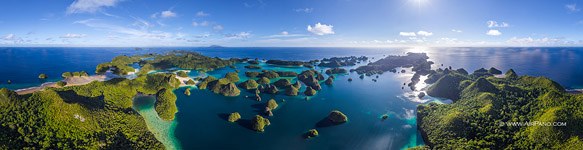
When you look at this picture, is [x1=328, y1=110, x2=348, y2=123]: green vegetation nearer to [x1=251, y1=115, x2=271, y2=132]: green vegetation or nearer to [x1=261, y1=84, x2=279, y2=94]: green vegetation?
[x1=251, y1=115, x2=271, y2=132]: green vegetation

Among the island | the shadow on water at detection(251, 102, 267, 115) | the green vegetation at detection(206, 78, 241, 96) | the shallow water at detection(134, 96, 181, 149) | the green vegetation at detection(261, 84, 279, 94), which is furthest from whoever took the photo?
the green vegetation at detection(261, 84, 279, 94)

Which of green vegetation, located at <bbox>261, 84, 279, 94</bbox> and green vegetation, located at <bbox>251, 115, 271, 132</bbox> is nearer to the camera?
green vegetation, located at <bbox>251, 115, 271, 132</bbox>

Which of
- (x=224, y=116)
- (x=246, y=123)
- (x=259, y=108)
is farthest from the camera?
(x=259, y=108)

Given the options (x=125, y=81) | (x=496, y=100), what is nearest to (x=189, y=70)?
(x=125, y=81)

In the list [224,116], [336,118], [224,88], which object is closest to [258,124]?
[224,116]

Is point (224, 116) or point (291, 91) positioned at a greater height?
point (291, 91)

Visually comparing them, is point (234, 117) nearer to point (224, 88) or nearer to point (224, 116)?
point (224, 116)

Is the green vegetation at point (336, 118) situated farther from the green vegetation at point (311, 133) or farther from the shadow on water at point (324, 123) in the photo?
the green vegetation at point (311, 133)

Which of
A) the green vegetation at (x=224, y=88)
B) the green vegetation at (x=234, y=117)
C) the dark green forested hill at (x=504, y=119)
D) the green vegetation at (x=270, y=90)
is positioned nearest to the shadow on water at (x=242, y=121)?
the green vegetation at (x=234, y=117)

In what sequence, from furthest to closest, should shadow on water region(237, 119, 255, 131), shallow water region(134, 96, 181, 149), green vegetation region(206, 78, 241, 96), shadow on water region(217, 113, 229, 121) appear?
green vegetation region(206, 78, 241, 96)
shadow on water region(217, 113, 229, 121)
shadow on water region(237, 119, 255, 131)
shallow water region(134, 96, 181, 149)

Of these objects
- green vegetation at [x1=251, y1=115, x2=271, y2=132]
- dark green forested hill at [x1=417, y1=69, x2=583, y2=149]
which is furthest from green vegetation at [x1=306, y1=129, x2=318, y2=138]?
dark green forested hill at [x1=417, y1=69, x2=583, y2=149]
